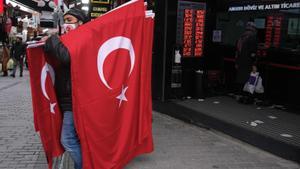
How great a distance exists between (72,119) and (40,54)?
79 centimetres

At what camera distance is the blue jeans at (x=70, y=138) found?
4.28m

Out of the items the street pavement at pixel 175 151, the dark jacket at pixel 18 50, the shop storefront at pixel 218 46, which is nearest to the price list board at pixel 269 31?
the shop storefront at pixel 218 46

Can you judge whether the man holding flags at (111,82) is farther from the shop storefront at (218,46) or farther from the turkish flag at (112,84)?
the shop storefront at (218,46)

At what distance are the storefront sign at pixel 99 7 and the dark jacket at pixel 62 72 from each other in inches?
256

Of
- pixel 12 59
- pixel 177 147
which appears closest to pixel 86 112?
pixel 177 147

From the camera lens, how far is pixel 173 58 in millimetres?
9344

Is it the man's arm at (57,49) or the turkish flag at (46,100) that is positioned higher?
the man's arm at (57,49)

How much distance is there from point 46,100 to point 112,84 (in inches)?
28.9

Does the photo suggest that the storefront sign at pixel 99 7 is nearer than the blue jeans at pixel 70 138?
No

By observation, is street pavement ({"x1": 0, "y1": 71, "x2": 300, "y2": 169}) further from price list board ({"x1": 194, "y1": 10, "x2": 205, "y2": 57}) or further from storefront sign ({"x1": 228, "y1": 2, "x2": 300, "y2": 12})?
storefront sign ({"x1": 228, "y1": 2, "x2": 300, "y2": 12})

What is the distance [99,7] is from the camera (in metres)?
10.7

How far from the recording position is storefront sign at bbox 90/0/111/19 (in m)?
10.6

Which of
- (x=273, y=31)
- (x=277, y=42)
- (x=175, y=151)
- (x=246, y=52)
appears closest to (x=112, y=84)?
(x=175, y=151)

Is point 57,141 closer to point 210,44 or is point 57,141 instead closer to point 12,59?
point 210,44
